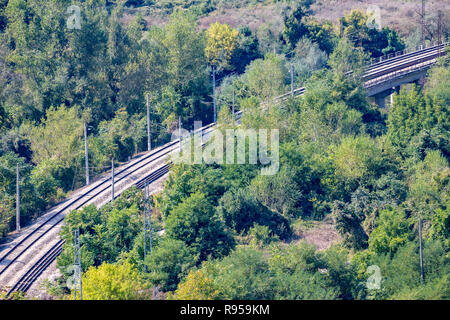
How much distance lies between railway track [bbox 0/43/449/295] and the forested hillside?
1.30 metres

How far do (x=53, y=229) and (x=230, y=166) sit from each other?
10.3m

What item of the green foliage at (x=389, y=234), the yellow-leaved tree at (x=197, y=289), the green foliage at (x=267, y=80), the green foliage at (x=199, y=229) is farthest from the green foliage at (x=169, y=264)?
the green foliage at (x=267, y=80)

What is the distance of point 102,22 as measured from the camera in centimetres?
5034

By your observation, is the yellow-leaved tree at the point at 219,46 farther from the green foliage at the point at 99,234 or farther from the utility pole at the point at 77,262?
the utility pole at the point at 77,262

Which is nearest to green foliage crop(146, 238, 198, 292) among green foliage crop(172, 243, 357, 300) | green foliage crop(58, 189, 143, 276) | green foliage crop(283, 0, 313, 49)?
green foliage crop(172, 243, 357, 300)

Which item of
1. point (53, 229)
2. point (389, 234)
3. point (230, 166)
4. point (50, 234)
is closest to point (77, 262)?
point (50, 234)

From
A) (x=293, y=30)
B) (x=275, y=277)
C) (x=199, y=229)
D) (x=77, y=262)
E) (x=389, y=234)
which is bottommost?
(x=77, y=262)

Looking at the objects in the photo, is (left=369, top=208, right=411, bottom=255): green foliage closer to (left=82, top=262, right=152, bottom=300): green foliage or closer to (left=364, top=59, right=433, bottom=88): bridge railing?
(left=82, top=262, right=152, bottom=300): green foliage

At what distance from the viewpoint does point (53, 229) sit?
111ft

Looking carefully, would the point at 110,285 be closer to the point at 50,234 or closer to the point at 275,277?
the point at 275,277

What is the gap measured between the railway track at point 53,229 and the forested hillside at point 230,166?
130 centimetres

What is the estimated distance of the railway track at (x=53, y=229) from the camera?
29.4 metres
